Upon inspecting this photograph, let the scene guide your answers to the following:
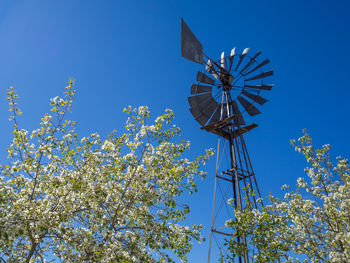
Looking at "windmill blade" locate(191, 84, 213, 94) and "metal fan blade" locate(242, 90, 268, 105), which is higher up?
"windmill blade" locate(191, 84, 213, 94)

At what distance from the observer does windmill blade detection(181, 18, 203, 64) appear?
1497cm

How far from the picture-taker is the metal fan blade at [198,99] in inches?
725

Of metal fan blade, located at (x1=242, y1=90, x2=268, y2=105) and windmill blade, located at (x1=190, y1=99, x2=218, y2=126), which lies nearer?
metal fan blade, located at (x1=242, y1=90, x2=268, y2=105)

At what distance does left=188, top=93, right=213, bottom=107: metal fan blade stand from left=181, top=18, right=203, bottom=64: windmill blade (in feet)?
11.9

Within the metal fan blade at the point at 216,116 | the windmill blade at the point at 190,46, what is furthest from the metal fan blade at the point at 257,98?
the windmill blade at the point at 190,46

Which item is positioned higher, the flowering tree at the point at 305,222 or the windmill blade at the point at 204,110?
the windmill blade at the point at 204,110

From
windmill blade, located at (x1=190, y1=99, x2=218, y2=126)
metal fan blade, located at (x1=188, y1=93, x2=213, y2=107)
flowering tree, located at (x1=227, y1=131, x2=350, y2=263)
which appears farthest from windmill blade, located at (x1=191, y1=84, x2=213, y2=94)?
flowering tree, located at (x1=227, y1=131, x2=350, y2=263)

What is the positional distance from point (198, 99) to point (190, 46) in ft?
13.9

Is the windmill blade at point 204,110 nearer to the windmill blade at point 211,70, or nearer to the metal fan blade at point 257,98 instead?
the windmill blade at point 211,70

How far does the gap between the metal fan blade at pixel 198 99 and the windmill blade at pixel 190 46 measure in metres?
3.63

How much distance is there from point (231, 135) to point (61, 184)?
496 inches

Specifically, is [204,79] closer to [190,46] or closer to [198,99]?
[198,99]

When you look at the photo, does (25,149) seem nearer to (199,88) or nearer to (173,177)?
(173,177)

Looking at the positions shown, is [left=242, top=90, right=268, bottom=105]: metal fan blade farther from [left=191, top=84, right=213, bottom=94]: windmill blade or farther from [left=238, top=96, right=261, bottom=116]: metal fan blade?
[left=191, top=84, right=213, bottom=94]: windmill blade
